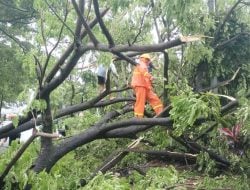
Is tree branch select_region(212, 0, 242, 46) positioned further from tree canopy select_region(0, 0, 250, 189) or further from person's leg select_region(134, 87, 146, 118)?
person's leg select_region(134, 87, 146, 118)

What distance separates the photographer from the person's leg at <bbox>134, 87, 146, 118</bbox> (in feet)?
18.2

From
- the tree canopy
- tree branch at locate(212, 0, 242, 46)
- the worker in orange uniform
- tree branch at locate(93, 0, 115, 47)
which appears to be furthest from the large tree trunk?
tree branch at locate(212, 0, 242, 46)

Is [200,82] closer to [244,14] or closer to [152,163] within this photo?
[244,14]

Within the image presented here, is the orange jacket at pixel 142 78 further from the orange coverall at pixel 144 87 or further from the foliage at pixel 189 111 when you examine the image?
the foliage at pixel 189 111

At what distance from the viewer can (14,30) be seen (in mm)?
12125

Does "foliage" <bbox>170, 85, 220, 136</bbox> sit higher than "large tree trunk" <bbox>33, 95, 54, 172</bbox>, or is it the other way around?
"foliage" <bbox>170, 85, 220, 136</bbox>

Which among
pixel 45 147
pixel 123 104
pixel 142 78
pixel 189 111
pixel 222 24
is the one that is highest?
pixel 222 24

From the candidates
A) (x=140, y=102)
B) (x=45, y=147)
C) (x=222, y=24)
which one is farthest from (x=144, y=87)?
(x=222, y=24)

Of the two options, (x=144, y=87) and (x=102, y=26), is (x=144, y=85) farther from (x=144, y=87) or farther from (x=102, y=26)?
(x=102, y=26)

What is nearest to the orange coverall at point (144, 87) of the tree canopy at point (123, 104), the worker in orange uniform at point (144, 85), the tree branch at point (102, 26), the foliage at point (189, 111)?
the worker in orange uniform at point (144, 85)

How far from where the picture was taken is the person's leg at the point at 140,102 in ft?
18.2

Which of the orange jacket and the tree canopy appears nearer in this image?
the tree canopy

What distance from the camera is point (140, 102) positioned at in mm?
5711

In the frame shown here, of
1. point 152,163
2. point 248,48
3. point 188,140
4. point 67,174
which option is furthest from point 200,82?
point 67,174
